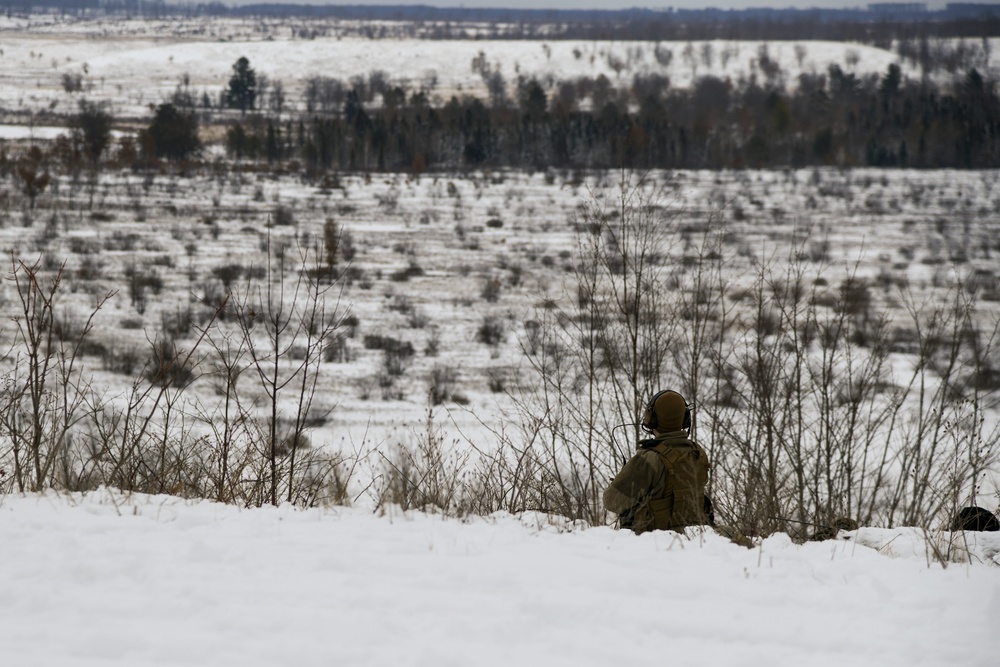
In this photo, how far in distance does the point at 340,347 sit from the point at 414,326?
6.91ft

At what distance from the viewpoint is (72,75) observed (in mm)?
100375

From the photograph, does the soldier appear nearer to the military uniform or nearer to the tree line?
the military uniform

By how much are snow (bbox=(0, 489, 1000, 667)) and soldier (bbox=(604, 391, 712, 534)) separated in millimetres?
257

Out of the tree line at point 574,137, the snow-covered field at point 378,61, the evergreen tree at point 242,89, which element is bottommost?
the tree line at point 574,137

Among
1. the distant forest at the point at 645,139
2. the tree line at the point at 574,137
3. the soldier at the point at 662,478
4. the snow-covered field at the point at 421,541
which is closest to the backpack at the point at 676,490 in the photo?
the soldier at the point at 662,478

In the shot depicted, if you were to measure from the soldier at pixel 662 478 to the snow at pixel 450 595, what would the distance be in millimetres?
257

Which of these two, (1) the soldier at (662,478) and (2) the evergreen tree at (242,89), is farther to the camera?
(2) the evergreen tree at (242,89)

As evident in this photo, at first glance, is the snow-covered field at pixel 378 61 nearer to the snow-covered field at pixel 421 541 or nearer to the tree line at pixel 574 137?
the tree line at pixel 574 137

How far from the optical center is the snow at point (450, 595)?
2764mm

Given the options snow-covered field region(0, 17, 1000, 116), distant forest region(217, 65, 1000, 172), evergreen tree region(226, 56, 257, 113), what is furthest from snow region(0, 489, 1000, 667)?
snow-covered field region(0, 17, 1000, 116)

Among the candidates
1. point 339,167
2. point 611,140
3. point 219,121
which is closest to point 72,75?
point 219,121

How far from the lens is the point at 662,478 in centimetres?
414

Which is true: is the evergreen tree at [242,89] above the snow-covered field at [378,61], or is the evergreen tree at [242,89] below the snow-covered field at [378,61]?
below

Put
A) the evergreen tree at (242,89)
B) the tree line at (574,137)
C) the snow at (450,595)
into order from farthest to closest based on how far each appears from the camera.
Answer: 1. the evergreen tree at (242,89)
2. the tree line at (574,137)
3. the snow at (450,595)
